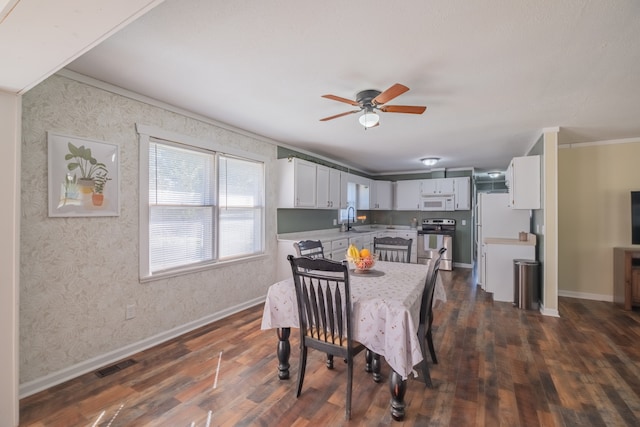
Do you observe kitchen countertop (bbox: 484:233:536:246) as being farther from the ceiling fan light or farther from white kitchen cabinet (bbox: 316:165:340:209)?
the ceiling fan light

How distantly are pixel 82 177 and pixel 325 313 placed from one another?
2240 mm

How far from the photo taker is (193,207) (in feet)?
10.8

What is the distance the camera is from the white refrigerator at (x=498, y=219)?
503 centimetres

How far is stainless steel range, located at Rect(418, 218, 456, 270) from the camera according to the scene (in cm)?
669

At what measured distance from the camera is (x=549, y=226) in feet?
12.5

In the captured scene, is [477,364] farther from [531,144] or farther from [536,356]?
[531,144]

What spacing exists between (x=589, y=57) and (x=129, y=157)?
12.2ft

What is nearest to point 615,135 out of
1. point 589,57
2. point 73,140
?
point 589,57

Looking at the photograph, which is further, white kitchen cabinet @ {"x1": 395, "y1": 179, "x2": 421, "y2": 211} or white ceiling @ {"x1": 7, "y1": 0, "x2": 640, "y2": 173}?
white kitchen cabinet @ {"x1": 395, "y1": 179, "x2": 421, "y2": 211}

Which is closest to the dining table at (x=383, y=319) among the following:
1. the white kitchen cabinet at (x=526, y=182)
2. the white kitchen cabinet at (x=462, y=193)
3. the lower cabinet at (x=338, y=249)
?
the lower cabinet at (x=338, y=249)

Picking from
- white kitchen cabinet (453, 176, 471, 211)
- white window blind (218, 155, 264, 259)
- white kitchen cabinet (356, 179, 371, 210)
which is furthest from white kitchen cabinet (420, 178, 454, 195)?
white window blind (218, 155, 264, 259)

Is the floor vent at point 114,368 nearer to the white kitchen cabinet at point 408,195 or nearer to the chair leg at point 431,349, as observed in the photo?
the chair leg at point 431,349

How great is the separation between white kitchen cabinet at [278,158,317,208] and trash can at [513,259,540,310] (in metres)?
3.24

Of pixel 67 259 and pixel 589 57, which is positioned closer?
pixel 589 57
